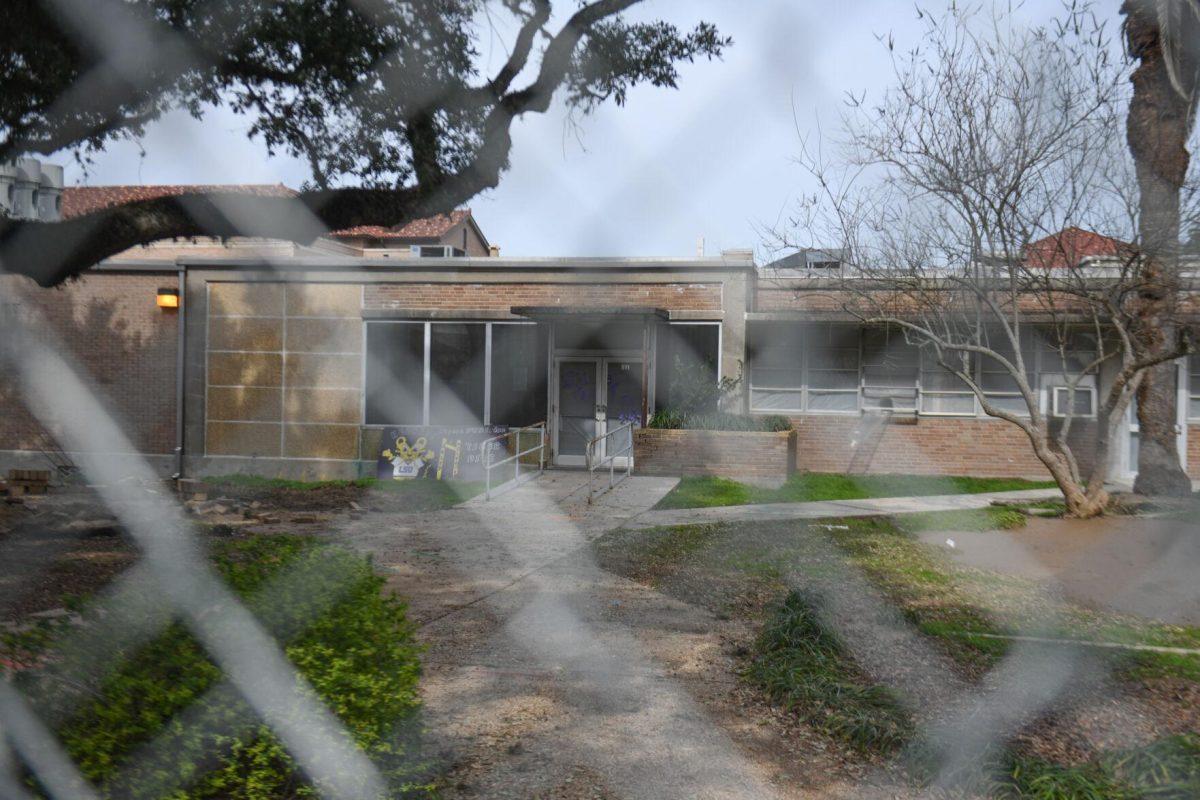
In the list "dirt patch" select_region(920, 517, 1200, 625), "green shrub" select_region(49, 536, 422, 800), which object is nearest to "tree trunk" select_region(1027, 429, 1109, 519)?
"dirt patch" select_region(920, 517, 1200, 625)

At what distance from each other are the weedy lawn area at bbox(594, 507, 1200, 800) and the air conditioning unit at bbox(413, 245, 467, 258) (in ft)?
32.5

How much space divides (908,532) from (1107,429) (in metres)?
1.91

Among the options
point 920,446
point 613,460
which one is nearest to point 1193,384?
point 920,446

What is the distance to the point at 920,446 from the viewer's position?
1451 cm

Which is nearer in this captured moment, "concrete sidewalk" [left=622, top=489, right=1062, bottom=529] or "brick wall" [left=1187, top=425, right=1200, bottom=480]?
"concrete sidewalk" [left=622, top=489, right=1062, bottom=529]

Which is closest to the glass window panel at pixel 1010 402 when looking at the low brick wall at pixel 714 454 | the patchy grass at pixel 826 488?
the patchy grass at pixel 826 488

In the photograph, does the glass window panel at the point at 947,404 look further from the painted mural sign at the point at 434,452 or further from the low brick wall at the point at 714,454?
the painted mural sign at the point at 434,452

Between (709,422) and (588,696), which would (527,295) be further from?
(588,696)

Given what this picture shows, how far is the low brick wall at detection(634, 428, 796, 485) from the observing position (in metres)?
13.0

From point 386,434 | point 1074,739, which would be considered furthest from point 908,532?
point 386,434

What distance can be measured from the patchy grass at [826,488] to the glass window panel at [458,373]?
3940 mm

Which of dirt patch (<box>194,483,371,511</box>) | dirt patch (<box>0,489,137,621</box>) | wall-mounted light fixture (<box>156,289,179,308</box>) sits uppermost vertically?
wall-mounted light fixture (<box>156,289,179,308</box>)

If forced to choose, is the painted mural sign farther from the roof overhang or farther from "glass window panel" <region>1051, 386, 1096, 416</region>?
"glass window panel" <region>1051, 386, 1096, 416</region>

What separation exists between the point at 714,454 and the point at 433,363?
459 centimetres
